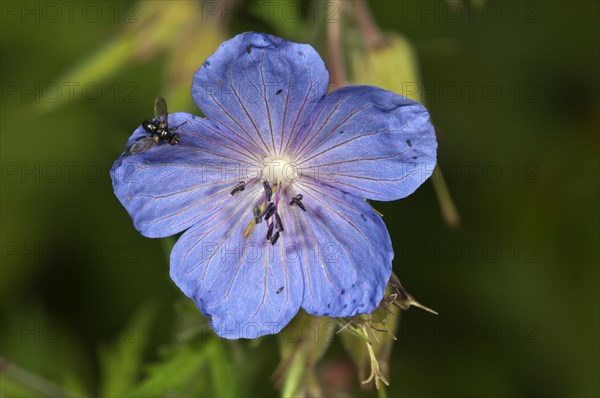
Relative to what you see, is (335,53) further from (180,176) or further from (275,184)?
(180,176)

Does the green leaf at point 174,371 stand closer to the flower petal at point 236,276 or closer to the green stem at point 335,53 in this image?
the flower petal at point 236,276

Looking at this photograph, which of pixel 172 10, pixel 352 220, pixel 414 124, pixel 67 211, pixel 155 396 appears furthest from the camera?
pixel 67 211

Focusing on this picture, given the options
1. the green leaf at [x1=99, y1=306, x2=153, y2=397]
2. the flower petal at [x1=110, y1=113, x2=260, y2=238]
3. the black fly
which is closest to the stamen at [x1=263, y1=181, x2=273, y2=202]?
the flower petal at [x1=110, y1=113, x2=260, y2=238]

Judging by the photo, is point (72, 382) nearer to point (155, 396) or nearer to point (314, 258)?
point (155, 396)

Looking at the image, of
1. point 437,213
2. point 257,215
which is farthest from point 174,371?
point 437,213

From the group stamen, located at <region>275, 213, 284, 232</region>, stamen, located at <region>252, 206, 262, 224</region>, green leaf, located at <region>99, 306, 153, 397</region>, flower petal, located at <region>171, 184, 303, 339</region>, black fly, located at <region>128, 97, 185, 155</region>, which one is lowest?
green leaf, located at <region>99, 306, 153, 397</region>

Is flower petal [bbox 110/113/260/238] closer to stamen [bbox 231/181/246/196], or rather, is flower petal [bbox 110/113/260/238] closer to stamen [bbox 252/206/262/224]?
stamen [bbox 231/181/246/196]

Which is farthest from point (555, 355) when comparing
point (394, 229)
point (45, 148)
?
point (45, 148)
